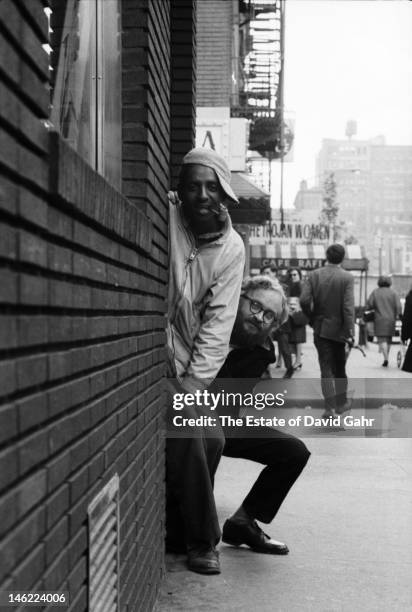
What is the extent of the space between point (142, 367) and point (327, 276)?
Answer: 24.6 ft

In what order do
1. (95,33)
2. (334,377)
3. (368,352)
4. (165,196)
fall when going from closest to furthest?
1. (95,33)
2. (165,196)
3. (334,377)
4. (368,352)

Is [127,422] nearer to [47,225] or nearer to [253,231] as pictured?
[47,225]

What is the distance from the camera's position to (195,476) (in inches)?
182

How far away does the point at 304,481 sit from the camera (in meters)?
7.49

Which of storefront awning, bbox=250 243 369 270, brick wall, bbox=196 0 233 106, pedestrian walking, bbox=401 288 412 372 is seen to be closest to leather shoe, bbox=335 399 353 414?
pedestrian walking, bbox=401 288 412 372

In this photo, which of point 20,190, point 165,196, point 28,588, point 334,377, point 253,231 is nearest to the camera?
point 20,190

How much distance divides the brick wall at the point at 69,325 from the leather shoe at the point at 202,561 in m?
0.77

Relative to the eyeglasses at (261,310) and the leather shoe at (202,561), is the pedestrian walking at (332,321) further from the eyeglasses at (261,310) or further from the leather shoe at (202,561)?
the leather shoe at (202,561)

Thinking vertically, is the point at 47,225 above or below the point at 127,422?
above

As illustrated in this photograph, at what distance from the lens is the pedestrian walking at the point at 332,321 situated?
10758 mm

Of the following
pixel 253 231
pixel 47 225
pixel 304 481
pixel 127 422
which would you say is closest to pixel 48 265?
pixel 47 225

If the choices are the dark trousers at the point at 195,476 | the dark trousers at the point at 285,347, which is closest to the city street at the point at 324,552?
the dark trousers at the point at 195,476

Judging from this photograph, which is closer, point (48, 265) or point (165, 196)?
point (48, 265)

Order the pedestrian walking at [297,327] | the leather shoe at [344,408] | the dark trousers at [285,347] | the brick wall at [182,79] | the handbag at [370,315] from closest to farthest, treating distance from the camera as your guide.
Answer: the brick wall at [182,79], the leather shoe at [344,408], the pedestrian walking at [297,327], the dark trousers at [285,347], the handbag at [370,315]
